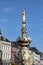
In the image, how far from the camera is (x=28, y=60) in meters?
45.0

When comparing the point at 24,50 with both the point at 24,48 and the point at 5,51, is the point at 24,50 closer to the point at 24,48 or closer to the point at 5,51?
the point at 24,48

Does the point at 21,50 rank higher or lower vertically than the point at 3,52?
lower

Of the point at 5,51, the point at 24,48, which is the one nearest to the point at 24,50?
the point at 24,48

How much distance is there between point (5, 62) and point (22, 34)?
7120cm

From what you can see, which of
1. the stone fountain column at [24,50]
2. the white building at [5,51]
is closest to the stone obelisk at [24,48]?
the stone fountain column at [24,50]

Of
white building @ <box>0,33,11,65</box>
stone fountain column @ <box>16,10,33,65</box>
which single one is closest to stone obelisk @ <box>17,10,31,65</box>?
stone fountain column @ <box>16,10,33,65</box>

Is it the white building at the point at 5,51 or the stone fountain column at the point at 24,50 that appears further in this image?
the white building at the point at 5,51

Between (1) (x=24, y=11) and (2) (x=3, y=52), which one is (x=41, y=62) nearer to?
(2) (x=3, y=52)

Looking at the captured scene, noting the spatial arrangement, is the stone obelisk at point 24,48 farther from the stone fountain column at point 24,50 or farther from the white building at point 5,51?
the white building at point 5,51

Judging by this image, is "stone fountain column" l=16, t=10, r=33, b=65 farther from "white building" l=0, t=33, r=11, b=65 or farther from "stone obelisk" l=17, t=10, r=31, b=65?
"white building" l=0, t=33, r=11, b=65

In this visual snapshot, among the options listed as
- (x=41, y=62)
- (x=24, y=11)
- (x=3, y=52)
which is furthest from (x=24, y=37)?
(x=41, y=62)

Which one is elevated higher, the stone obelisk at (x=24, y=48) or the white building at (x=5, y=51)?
the white building at (x=5, y=51)

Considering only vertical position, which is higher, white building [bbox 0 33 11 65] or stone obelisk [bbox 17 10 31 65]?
white building [bbox 0 33 11 65]

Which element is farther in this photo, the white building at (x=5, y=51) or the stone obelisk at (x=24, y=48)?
the white building at (x=5, y=51)
